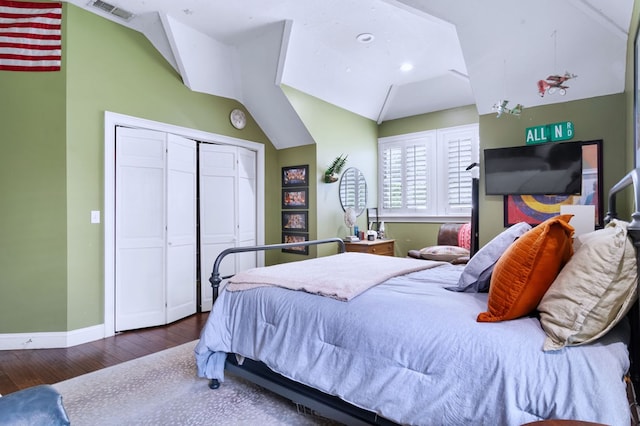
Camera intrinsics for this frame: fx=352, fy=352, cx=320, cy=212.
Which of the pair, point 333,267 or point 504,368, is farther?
point 333,267

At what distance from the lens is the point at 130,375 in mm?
2568

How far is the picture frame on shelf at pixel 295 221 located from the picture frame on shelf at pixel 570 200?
7.96ft

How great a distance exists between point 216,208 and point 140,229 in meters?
0.94

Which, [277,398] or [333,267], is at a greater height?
[333,267]

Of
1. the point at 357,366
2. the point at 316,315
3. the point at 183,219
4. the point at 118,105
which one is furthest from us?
the point at 183,219

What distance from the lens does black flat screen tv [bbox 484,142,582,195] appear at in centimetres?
299

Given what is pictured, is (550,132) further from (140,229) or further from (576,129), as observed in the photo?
(140,229)

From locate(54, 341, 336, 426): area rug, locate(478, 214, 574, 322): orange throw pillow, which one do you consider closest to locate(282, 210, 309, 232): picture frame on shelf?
locate(54, 341, 336, 426): area rug

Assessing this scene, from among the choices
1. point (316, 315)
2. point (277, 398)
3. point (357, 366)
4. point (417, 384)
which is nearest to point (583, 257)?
point (417, 384)

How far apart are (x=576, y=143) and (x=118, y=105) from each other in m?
4.21

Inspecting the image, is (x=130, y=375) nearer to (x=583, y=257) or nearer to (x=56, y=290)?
(x=56, y=290)

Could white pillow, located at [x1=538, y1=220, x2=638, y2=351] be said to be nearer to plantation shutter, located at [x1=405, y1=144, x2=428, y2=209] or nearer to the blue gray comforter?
the blue gray comforter

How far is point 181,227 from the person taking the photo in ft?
13.0

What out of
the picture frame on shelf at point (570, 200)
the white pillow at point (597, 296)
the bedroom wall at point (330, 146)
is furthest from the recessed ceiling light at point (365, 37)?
the white pillow at point (597, 296)
